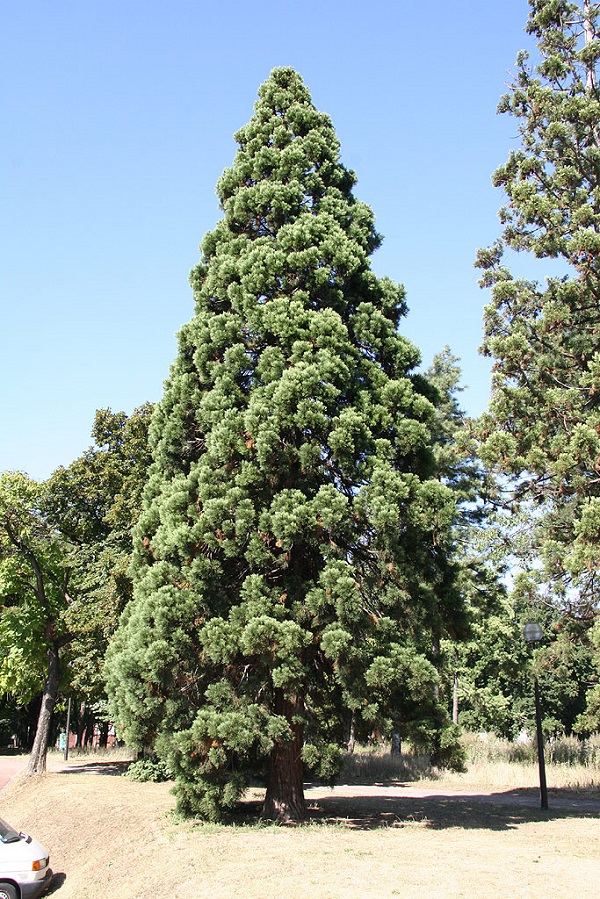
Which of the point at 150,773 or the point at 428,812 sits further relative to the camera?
the point at 150,773

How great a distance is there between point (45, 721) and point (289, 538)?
14.6 m

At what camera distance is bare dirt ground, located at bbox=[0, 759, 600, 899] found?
6.39 metres

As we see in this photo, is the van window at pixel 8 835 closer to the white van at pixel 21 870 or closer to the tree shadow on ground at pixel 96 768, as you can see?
the white van at pixel 21 870

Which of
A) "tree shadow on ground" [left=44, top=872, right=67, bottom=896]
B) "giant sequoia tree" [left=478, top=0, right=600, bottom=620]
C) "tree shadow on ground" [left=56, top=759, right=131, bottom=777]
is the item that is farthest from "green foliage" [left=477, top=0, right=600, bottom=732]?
"tree shadow on ground" [left=56, top=759, right=131, bottom=777]

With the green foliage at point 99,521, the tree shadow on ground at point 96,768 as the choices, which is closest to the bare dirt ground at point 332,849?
the green foliage at point 99,521

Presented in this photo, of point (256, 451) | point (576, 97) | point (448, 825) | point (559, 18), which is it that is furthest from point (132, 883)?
point (559, 18)

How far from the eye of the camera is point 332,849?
7.67 metres

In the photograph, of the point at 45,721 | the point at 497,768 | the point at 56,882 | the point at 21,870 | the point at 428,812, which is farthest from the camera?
the point at 45,721

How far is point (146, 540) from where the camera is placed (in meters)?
11.6

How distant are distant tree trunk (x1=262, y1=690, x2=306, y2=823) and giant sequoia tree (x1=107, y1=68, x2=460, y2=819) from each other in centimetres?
2

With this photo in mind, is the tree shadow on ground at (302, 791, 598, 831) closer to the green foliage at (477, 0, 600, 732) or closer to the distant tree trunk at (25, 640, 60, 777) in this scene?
the green foliage at (477, 0, 600, 732)

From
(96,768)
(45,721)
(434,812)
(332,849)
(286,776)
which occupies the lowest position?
(96,768)

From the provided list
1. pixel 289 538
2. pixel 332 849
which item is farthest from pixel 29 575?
pixel 332 849

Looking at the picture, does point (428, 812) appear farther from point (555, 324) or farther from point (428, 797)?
point (555, 324)
